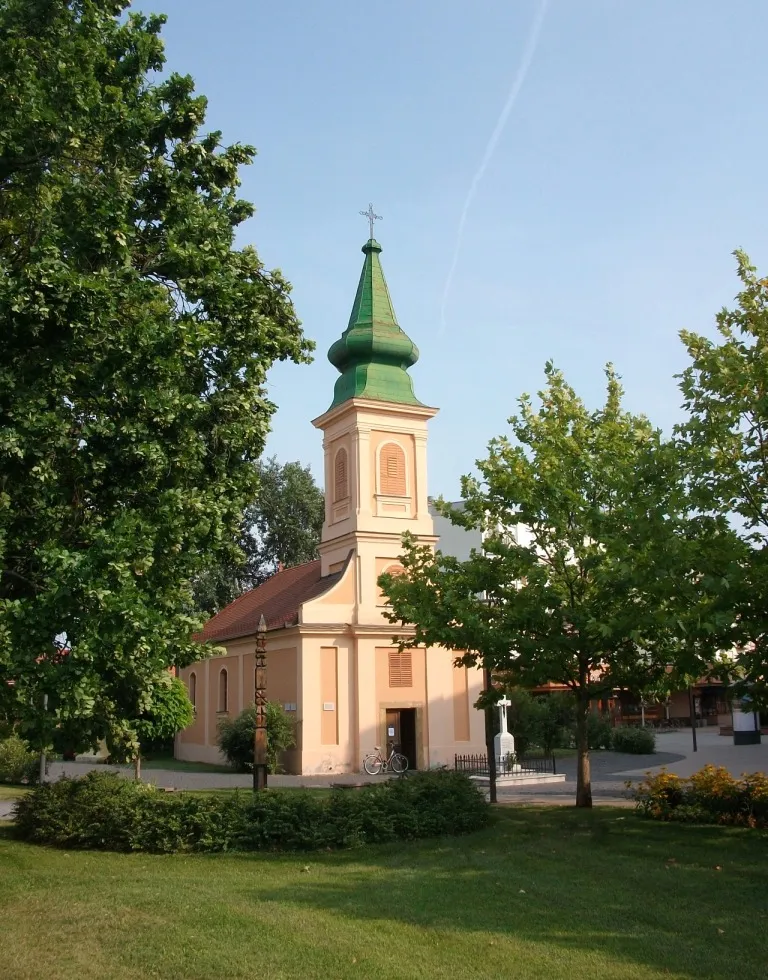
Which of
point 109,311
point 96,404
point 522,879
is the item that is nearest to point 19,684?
point 96,404

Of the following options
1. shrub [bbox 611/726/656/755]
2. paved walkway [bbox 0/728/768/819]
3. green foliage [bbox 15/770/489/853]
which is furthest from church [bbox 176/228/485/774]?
green foliage [bbox 15/770/489/853]

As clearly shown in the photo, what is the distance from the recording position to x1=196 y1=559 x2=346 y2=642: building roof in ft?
113

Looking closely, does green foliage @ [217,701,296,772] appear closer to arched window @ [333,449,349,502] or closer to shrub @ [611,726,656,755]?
arched window @ [333,449,349,502]

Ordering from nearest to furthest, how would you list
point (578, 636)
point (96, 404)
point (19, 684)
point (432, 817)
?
point (19, 684) → point (96, 404) → point (432, 817) → point (578, 636)

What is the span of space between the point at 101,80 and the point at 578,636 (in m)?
11.7

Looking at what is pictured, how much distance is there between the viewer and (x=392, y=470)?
114ft

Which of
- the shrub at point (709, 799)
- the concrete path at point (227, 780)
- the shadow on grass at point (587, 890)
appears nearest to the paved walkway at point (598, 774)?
the concrete path at point (227, 780)

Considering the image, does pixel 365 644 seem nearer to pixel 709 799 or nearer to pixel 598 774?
pixel 598 774

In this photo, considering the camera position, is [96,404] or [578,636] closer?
Result: [96,404]

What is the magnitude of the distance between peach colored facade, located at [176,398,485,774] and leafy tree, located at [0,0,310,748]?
2049 cm

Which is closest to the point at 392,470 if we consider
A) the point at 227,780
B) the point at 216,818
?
the point at 227,780

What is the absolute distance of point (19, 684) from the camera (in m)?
9.58

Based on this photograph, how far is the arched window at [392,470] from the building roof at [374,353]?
1829 millimetres

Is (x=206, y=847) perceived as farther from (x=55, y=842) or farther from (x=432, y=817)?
(x=432, y=817)
